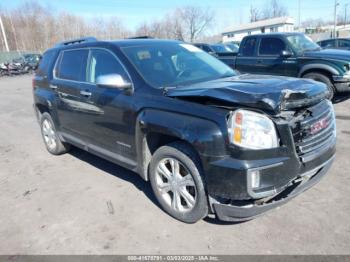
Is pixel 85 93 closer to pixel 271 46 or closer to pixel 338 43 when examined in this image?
pixel 271 46

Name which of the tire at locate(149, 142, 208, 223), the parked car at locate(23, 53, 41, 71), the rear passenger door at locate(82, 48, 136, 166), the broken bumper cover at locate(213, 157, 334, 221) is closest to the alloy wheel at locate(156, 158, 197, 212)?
the tire at locate(149, 142, 208, 223)

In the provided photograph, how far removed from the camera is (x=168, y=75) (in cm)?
384

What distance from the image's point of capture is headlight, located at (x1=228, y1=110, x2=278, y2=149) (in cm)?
277

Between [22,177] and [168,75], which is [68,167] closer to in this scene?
[22,177]

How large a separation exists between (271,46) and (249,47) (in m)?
0.66

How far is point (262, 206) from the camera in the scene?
2.91m

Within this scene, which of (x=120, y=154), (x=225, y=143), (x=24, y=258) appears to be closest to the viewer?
(x=225, y=143)

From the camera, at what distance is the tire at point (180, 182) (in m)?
3.12

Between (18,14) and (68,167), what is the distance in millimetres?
74904

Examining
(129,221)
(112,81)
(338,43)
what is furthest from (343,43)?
(129,221)

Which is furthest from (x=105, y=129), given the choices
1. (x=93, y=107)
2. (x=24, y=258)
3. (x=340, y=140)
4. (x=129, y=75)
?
(x=340, y=140)

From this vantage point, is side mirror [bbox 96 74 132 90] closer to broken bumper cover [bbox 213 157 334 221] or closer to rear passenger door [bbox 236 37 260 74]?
broken bumper cover [bbox 213 157 334 221]

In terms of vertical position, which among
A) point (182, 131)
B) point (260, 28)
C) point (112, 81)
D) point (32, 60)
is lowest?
point (182, 131)

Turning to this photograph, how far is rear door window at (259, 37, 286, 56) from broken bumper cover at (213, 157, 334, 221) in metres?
6.49
